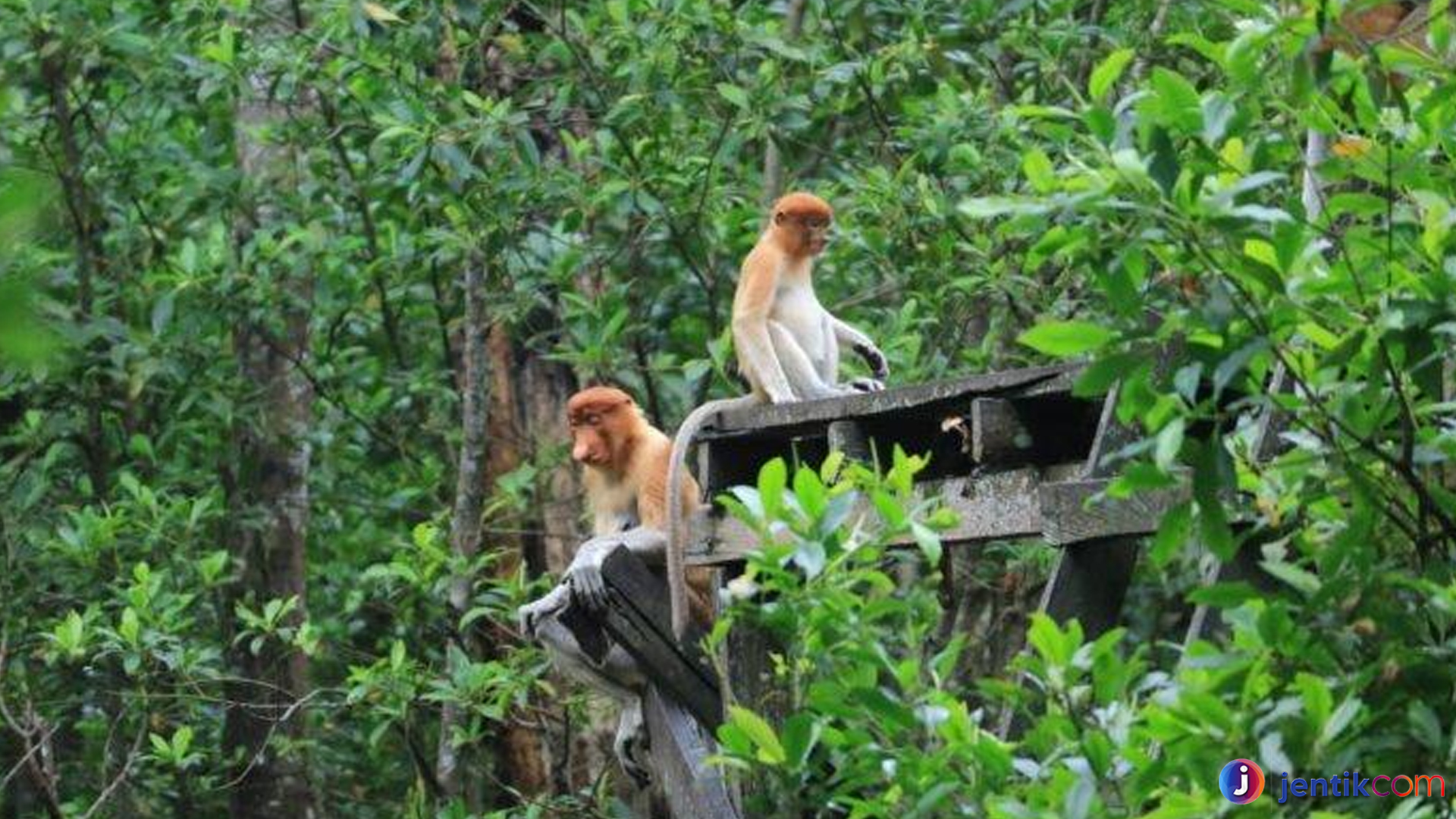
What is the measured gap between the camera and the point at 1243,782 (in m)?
3.52

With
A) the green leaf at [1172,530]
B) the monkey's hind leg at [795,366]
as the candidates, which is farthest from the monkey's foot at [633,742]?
the green leaf at [1172,530]

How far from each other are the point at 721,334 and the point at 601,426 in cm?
168

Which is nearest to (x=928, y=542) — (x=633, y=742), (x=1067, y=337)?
(x=1067, y=337)

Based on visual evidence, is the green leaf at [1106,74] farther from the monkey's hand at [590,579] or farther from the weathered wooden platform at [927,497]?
the monkey's hand at [590,579]

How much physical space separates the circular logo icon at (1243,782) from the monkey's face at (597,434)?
3.23 meters

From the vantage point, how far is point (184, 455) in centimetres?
985

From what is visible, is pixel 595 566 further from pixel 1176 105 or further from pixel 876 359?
pixel 1176 105

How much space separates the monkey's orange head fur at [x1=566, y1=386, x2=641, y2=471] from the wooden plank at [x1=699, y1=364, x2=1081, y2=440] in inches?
33.0

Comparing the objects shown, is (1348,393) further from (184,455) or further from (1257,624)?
(184,455)

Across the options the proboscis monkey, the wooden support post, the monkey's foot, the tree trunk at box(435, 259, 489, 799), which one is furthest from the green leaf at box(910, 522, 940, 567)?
the tree trunk at box(435, 259, 489, 799)

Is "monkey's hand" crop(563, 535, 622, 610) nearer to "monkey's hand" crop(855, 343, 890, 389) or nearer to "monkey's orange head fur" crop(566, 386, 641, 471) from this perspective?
"monkey's orange head fur" crop(566, 386, 641, 471)

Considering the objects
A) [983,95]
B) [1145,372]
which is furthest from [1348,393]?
[983,95]

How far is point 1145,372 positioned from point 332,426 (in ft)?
20.0

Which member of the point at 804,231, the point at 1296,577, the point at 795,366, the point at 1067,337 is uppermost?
the point at 1067,337
